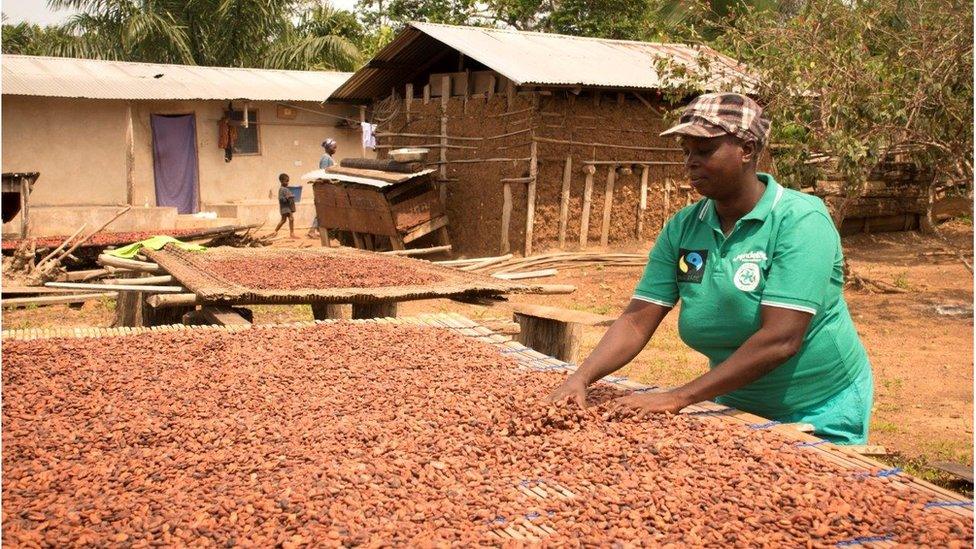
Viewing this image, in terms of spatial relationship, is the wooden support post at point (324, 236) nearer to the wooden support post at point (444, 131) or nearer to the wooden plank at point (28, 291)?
the wooden support post at point (444, 131)

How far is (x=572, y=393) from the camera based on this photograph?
293 centimetres

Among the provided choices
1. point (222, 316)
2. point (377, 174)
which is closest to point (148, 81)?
point (377, 174)

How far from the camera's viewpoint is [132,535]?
6.91 feet

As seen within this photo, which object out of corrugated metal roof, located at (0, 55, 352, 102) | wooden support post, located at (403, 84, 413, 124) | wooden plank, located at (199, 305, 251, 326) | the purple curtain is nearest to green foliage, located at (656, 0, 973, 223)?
wooden plank, located at (199, 305, 251, 326)

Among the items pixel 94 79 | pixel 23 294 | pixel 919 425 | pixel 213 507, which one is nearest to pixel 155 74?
pixel 94 79

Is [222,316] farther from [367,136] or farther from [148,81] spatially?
[148,81]

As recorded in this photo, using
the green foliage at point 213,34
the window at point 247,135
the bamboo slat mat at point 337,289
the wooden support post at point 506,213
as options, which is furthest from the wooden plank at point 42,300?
the green foliage at point 213,34

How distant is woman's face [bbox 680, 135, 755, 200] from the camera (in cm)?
268

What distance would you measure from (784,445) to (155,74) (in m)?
17.8

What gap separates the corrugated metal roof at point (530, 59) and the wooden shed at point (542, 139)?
0.09 feet

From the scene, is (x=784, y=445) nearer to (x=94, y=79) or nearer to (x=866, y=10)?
(x=866, y=10)

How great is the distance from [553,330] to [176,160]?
577 inches

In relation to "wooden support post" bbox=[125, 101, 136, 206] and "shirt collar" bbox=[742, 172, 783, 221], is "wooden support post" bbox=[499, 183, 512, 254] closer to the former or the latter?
"wooden support post" bbox=[125, 101, 136, 206]

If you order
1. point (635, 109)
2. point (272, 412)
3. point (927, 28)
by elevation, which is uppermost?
point (927, 28)
